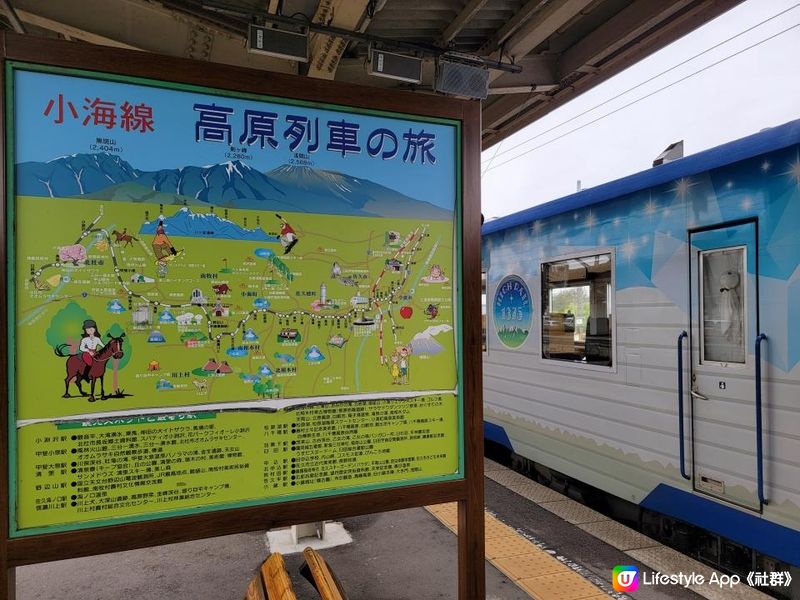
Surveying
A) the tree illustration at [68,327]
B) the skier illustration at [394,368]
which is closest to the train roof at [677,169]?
the skier illustration at [394,368]

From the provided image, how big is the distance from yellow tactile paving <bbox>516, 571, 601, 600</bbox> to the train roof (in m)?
2.78

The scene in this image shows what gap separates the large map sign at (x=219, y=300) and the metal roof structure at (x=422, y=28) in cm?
204

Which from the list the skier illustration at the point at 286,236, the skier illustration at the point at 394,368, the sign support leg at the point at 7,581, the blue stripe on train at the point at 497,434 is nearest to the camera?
the sign support leg at the point at 7,581

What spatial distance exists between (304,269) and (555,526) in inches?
131

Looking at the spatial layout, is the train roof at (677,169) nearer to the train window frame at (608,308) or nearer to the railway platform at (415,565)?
the train window frame at (608,308)

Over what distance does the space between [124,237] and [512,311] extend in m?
4.38

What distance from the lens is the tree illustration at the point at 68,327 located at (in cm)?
192

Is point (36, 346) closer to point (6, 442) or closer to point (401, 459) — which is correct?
point (6, 442)

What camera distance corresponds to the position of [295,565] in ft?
12.3

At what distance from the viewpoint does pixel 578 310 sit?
15.7 ft

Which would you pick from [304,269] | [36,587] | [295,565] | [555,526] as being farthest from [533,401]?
[36,587]

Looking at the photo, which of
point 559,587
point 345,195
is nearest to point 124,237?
point 345,195

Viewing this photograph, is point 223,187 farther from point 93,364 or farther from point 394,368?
point 394,368

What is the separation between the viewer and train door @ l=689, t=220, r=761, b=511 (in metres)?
3.31
